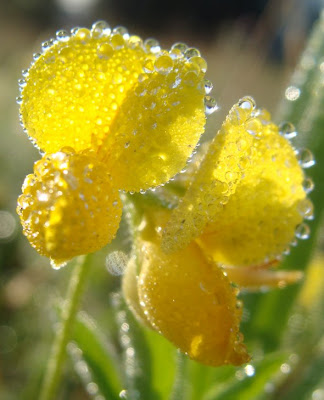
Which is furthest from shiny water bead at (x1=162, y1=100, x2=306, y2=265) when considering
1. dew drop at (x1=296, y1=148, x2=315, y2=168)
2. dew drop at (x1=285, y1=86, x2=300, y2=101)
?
dew drop at (x1=285, y1=86, x2=300, y2=101)

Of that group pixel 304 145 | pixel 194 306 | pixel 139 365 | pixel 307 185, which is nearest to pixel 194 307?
pixel 194 306

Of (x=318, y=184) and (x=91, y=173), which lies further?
(x=318, y=184)

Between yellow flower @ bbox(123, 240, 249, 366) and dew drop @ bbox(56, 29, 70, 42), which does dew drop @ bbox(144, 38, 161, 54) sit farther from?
yellow flower @ bbox(123, 240, 249, 366)

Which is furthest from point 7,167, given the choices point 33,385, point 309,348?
point 309,348

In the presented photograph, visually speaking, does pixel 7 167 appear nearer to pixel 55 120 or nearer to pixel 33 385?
pixel 33 385

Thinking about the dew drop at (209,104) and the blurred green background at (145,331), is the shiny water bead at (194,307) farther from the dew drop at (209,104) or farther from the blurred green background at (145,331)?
the blurred green background at (145,331)

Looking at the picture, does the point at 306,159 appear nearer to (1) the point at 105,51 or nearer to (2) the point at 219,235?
(2) the point at 219,235

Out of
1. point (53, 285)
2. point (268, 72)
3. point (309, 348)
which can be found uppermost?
point (268, 72)

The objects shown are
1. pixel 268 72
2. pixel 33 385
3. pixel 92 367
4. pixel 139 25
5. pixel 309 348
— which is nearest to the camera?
pixel 92 367
